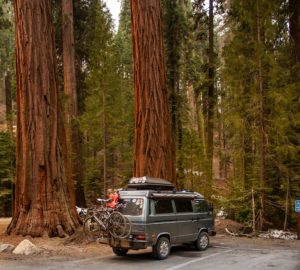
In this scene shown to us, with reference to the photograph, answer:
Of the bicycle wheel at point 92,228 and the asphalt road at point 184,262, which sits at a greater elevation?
the bicycle wheel at point 92,228

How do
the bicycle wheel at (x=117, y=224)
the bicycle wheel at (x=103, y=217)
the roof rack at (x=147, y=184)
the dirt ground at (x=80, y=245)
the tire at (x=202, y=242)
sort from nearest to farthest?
the bicycle wheel at (x=117, y=224), the bicycle wheel at (x=103, y=217), the dirt ground at (x=80, y=245), the roof rack at (x=147, y=184), the tire at (x=202, y=242)

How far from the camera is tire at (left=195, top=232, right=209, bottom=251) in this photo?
13294 millimetres

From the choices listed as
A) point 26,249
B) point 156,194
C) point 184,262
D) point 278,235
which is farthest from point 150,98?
point 278,235

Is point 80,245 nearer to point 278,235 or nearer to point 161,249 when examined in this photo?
point 161,249

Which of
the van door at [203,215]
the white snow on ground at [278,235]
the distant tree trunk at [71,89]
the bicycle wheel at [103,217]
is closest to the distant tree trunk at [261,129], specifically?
the white snow on ground at [278,235]

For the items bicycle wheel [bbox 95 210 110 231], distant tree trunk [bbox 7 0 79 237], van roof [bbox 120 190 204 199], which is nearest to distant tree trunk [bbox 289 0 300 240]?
van roof [bbox 120 190 204 199]

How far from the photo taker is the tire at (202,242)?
13294mm

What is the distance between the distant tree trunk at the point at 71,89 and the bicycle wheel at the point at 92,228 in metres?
9.99

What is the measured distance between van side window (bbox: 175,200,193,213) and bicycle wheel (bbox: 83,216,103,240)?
2.33m

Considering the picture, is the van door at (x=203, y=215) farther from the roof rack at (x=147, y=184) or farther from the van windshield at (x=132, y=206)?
the van windshield at (x=132, y=206)

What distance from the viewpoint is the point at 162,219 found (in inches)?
465

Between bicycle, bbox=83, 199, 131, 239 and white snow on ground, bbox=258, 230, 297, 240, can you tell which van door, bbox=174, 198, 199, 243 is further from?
white snow on ground, bbox=258, 230, 297, 240

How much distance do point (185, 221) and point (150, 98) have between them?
464 cm

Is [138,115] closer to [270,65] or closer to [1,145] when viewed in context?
[270,65]
